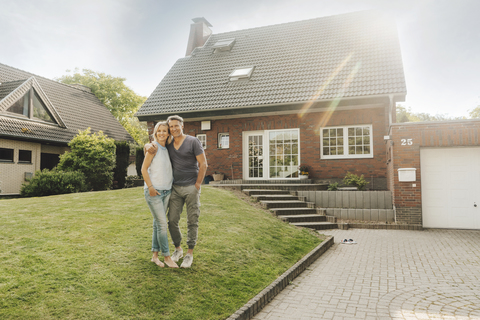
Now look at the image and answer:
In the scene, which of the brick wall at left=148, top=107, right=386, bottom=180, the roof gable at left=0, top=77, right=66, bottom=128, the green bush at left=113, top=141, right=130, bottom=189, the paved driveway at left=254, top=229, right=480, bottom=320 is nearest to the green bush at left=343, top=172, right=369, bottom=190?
the brick wall at left=148, top=107, right=386, bottom=180

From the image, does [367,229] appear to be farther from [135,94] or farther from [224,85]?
[135,94]

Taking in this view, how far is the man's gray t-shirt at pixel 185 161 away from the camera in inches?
183

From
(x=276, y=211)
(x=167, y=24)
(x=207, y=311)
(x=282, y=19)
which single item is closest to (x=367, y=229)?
(x=276, y=211)

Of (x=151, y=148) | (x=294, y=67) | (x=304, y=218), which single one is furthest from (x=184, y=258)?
(x=294, y=67)

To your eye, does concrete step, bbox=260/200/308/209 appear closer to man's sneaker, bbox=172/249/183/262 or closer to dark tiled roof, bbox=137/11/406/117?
dark tiled roof, bbox=137/11/406/117

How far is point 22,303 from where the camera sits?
331cm

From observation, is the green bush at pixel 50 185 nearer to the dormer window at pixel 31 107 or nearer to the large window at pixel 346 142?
the dormer window at pixel 31 107

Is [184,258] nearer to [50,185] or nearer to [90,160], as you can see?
[50,185]

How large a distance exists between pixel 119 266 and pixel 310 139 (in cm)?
1118

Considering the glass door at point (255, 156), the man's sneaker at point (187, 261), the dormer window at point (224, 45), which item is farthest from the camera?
the dormer window at point (224, 45)

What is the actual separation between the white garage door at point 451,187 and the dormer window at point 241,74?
886 centimetres

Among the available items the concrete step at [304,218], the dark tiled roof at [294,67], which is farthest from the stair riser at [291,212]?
the dark tiled roof at [294,67]

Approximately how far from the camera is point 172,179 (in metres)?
4.62

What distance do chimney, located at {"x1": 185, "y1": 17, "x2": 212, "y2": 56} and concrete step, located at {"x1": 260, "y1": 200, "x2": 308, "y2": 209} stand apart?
1273 cm
